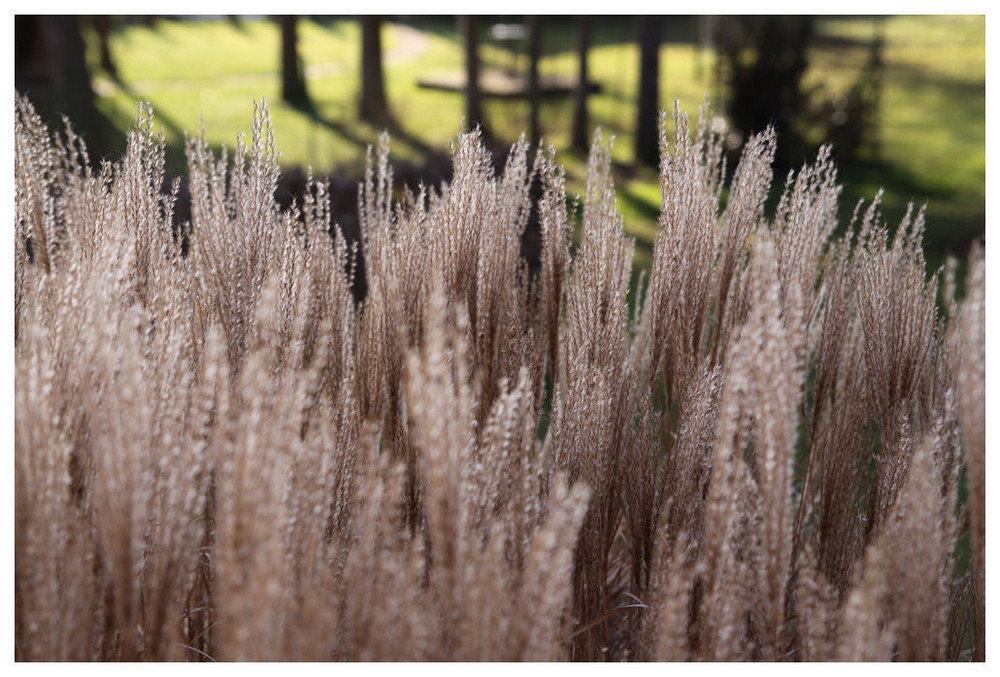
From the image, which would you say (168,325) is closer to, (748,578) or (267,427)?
(267,427)

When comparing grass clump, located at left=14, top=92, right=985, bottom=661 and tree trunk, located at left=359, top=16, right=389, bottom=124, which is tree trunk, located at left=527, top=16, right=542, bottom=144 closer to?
tree trunk, located at left=359, top=16, right=389, bottom=124

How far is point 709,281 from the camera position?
4.93 feet

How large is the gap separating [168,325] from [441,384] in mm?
475

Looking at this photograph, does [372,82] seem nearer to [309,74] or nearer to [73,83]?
[309,74]

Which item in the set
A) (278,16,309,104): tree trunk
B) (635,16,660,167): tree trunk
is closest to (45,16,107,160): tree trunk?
(278,16,309,104): tree trunk

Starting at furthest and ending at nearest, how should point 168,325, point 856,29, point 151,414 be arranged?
point 856,29
point 168,325
point 151,414

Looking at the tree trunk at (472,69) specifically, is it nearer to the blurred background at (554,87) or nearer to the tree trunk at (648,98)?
the blurred background at (554,87)

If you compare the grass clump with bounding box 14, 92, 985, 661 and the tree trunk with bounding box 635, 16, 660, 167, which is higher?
the tree trunk with bounding box 635, 16, 660, 167

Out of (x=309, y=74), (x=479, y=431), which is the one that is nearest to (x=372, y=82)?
(x=309, y=74)

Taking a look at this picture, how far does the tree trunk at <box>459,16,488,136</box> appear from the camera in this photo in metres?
2.83

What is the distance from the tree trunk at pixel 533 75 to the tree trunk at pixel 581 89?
155mm

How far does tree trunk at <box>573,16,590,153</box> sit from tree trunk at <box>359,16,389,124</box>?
708mm

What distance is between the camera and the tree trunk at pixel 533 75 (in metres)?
3.21
